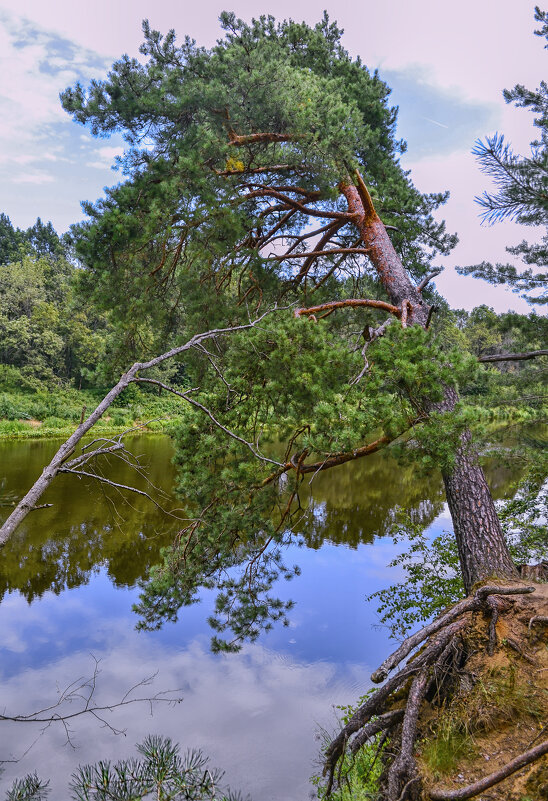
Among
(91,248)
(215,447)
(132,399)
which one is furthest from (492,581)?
(132,399)

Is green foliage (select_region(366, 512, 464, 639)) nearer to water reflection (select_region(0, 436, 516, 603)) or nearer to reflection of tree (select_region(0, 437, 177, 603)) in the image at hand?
water reflection (select_region(0, 436, 516, 603))

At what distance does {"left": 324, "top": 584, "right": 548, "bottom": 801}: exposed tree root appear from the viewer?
2.88 m

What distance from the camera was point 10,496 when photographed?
38.3 feet

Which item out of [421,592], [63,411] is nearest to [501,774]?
[421,592]

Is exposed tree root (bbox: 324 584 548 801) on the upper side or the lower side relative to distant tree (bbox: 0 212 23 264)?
lower

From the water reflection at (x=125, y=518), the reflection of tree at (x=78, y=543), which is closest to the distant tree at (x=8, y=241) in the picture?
the water reflection at (x=125, y=518)

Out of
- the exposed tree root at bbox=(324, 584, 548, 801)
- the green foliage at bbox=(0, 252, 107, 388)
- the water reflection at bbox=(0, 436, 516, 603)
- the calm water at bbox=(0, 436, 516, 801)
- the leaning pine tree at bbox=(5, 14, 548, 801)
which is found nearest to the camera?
the exposed tree root at bbox=(324, 584, 548, 801)

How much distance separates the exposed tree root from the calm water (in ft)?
4.51

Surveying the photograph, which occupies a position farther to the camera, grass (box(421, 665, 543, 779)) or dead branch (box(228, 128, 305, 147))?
dead branch (box(228, 128, 305, 147))

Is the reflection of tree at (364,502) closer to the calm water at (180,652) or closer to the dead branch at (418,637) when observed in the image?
the calm water at (180,652)

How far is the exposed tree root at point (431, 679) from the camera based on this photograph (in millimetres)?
2881

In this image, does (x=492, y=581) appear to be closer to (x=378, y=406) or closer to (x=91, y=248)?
(x=378, y=406)

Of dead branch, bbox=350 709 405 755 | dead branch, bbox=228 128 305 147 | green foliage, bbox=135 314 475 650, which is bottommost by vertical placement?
dead branch, bbox=350 709 405 755

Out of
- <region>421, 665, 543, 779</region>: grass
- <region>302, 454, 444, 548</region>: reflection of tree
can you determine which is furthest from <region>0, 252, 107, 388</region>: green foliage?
<region>421, 665, 543, 779</region>: grass
